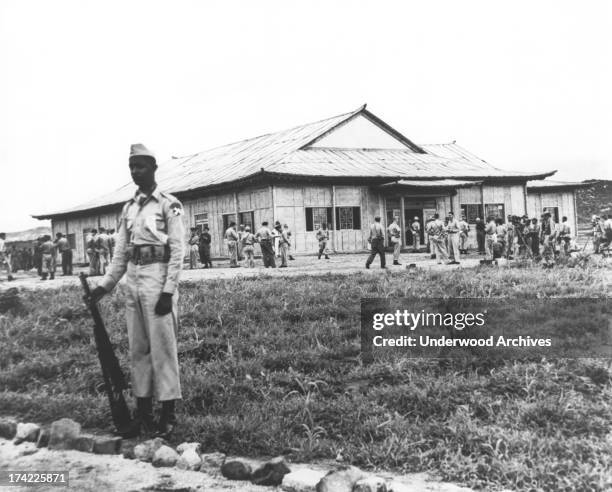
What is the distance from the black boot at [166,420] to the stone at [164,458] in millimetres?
382

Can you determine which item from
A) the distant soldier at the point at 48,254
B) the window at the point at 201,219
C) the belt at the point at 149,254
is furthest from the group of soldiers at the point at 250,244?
the belt at the point at 149,254

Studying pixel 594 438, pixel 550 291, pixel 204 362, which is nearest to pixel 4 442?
pixel 204 362

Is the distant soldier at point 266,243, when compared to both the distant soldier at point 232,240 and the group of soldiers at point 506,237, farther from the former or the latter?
the group of soldiers at point 506,237

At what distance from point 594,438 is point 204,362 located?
11.8ft

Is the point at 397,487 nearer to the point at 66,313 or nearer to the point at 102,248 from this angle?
the point at 66,313

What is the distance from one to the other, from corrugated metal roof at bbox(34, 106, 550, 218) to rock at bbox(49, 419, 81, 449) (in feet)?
51.7

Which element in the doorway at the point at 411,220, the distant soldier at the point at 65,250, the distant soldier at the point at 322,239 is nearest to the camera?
the distant soldier at the point at 65,250

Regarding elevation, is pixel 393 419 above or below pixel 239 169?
below

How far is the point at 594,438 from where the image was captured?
3752 millimetres

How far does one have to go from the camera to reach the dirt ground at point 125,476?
3.38 metres

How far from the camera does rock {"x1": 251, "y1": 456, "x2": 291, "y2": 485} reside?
3.38 metres

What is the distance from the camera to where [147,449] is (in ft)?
12.5

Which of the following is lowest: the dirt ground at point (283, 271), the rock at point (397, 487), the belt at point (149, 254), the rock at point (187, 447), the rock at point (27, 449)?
the rock at point (397, 487)

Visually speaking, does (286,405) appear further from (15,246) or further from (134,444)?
(15,246)
